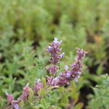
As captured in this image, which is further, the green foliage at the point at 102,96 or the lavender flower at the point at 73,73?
the green foliage at the point at 102,96

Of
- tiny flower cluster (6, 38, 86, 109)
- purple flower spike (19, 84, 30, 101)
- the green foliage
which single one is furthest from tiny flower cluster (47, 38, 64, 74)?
the green foliage

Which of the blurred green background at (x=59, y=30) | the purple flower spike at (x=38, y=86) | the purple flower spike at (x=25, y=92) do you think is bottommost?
the purple flower spike at (x=25, y=92)

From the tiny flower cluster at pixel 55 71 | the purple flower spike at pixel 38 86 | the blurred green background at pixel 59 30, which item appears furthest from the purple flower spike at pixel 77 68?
the blurred green background at pixel 59 30

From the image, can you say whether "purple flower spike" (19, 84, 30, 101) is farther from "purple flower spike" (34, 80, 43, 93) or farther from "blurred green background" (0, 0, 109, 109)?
"blurred green background" (0, 0, 109, 109)

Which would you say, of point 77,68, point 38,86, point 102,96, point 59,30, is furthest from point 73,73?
point 59,30

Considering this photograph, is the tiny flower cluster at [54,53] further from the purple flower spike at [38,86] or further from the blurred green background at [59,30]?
the blurred green background at [59,30]

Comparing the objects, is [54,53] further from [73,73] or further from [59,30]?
[59,30]

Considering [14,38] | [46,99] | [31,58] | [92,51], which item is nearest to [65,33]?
[92,51]

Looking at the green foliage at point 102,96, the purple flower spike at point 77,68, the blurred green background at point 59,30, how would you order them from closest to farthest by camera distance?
the purple flower spike at point 77,68, the green foliage at point 102,96, the blurred green background at point 59,30

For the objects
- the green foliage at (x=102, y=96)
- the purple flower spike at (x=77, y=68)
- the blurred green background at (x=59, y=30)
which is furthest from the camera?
the blurred green background at (x=59, y=30)
